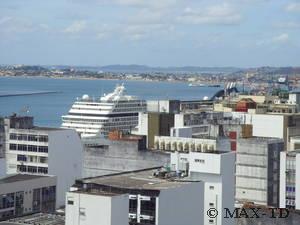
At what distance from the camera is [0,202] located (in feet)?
76.2

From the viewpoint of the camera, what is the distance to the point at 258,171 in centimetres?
3002

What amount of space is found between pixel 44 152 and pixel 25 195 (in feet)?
18.8

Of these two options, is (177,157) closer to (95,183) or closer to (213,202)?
(213,202)

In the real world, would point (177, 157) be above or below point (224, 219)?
above

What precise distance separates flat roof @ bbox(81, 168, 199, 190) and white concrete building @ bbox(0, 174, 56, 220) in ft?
10.2

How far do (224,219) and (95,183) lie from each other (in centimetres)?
469

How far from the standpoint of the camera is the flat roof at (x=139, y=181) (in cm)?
2026

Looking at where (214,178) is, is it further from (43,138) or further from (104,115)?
(104,115)

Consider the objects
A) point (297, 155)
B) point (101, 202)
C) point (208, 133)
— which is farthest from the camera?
point (208, 133)

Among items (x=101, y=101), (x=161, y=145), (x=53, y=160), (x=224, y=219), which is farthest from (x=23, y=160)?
(x=101, y=101)

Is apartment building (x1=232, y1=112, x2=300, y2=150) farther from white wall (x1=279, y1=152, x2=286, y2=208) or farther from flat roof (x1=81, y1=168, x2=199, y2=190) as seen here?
flat roof (x1=81, y1=168, x2=199, y2=190)

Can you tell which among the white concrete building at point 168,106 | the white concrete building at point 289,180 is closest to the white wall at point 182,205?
the white concrete building at point 289,180

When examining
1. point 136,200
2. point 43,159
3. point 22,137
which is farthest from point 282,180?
point 136,200

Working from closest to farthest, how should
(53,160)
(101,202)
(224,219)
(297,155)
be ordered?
(101,202) → (224,219) → (297,155) → (53,160)
